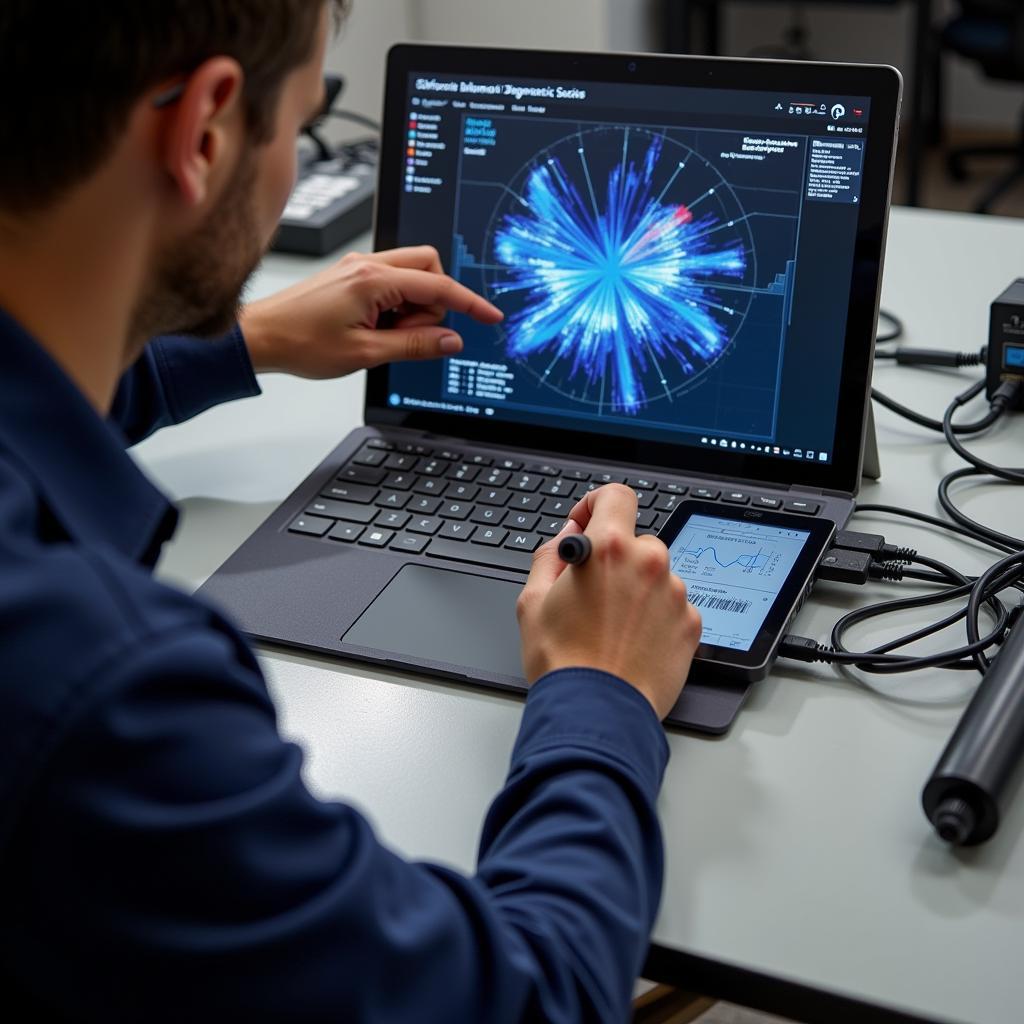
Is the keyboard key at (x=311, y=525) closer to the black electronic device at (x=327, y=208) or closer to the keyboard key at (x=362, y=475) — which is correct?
the keyboard key at (x=362, y=475)

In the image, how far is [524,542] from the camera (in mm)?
962

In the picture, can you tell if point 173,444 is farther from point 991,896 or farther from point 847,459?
point 991,896

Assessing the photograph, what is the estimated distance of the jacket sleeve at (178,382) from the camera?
1.09 metres

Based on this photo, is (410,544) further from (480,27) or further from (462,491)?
(480,27)

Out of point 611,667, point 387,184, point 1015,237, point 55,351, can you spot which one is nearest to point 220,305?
point 55,351

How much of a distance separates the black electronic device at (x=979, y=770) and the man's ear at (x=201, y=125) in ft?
1.60

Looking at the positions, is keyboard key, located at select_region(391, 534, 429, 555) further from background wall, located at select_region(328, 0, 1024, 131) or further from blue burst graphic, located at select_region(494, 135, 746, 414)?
background wall, located at select_region(328, 0, 1024, 131)

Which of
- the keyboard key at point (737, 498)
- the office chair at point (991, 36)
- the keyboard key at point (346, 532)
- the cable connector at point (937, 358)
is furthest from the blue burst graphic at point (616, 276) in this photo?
the office chair at point (991, 36)

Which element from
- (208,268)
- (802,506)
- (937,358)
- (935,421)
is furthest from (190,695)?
(937,358)

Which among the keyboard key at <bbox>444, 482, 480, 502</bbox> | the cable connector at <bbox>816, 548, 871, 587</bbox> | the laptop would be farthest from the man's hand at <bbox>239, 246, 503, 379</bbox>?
the cable connector at <bbox>816, 548, 871, 587</bbox>

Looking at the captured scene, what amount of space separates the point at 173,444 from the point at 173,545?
203mm

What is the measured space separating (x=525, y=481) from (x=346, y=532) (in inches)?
5.8

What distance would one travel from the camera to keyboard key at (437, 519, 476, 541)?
0.98 m

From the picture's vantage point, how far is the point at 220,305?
73 centimetres
